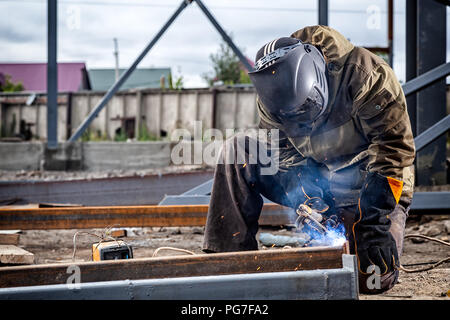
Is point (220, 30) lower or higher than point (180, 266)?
higher

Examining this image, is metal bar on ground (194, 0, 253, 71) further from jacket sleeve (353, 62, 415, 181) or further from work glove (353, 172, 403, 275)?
work glove (353, 172, 403, 275)

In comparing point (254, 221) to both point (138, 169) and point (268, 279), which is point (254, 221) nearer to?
point (268, 279)

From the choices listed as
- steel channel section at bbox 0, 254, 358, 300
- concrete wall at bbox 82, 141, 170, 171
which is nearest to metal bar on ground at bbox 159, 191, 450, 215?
steel channel section at bbox 0, 254, 358, 300

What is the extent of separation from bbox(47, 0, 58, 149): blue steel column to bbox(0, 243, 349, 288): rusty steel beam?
3.36m

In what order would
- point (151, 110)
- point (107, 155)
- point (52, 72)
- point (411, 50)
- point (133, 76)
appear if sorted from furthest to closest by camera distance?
point (133, 76), point (151, 110), point (107, 155), point (52, 72), point (411, 50)

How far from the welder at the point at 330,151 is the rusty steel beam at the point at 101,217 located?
865 millimetres

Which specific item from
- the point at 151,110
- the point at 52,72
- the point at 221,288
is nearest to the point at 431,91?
the point at 221,288

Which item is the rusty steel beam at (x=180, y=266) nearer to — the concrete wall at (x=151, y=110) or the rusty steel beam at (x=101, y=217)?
the rusty steel beam at (x=101, y=217)

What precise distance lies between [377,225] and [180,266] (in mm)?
843

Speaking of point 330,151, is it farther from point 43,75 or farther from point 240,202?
point 43,75

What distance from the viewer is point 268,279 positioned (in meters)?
1.46

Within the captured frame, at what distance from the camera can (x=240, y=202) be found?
7.39 ft

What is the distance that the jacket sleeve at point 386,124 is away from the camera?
6.34 feet

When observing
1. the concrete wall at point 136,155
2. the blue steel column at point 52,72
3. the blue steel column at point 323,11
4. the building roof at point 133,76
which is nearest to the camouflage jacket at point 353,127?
the blue steel column at point 323,11
